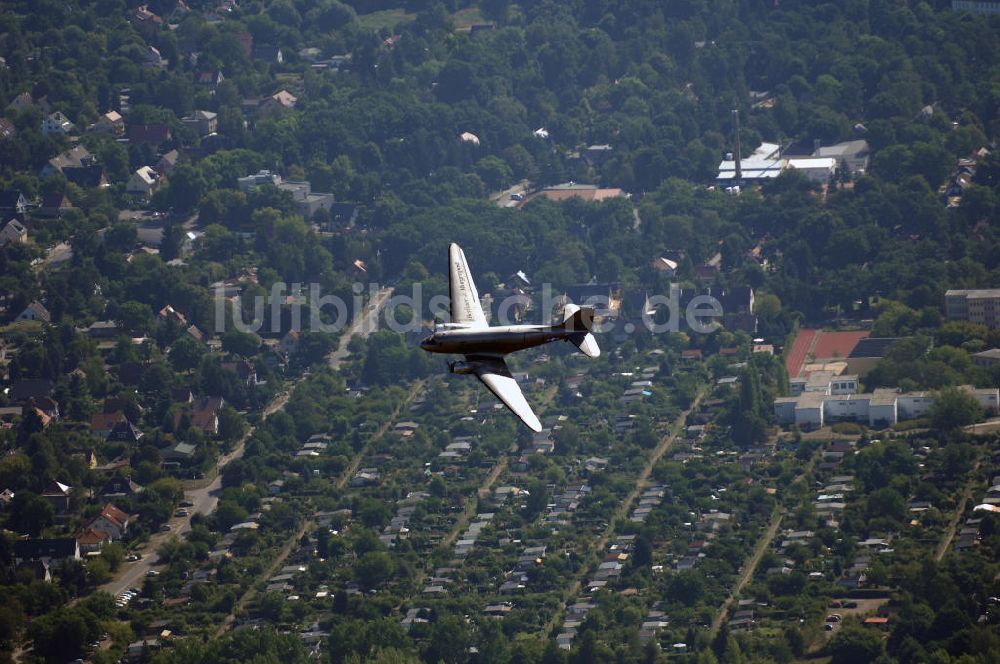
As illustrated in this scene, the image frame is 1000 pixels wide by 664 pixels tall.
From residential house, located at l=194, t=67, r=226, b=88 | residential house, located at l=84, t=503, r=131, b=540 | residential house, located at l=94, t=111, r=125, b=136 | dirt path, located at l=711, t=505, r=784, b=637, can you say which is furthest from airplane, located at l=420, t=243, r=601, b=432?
residential house, located at l=194, t=67, r=226, b=88

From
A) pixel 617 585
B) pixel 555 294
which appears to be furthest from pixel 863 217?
pixel 617 585

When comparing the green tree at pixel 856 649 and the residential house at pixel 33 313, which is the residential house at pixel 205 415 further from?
the green tree at pixel 856 649

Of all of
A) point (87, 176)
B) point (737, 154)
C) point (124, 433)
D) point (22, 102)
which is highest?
point (22, 102)

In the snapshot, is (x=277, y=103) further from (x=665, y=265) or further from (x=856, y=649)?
(x=856, y=649)

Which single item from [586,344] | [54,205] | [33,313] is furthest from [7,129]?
[586,344]

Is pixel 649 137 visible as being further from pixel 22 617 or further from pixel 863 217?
pixel 22 617

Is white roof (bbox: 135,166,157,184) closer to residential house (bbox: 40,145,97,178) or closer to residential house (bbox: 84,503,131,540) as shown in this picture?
residential house (bbox: 40,145,97,178)
